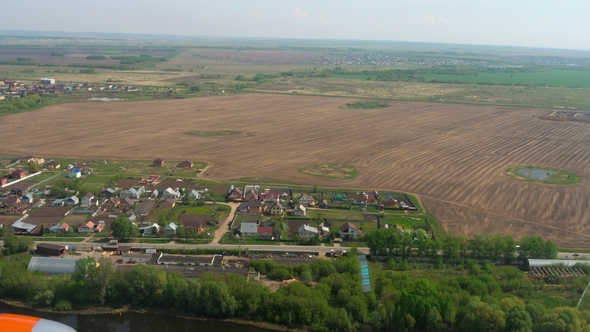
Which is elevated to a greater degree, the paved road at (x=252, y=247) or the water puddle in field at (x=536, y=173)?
the water puddle in field at (x=536, y=173)

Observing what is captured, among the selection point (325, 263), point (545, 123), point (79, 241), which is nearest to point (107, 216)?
point (79, 241)

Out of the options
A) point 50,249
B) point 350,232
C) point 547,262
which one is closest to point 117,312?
point 50,249

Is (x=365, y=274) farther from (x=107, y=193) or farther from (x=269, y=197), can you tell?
(x=107, y=193)

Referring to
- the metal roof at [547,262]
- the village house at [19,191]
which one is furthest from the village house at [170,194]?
the metal roof at [547,262]

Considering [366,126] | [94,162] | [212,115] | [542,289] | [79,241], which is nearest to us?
[542,289]

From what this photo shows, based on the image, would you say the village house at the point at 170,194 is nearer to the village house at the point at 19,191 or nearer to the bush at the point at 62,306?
the village house at the point at 19,191

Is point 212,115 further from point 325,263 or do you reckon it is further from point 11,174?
point 325,263
